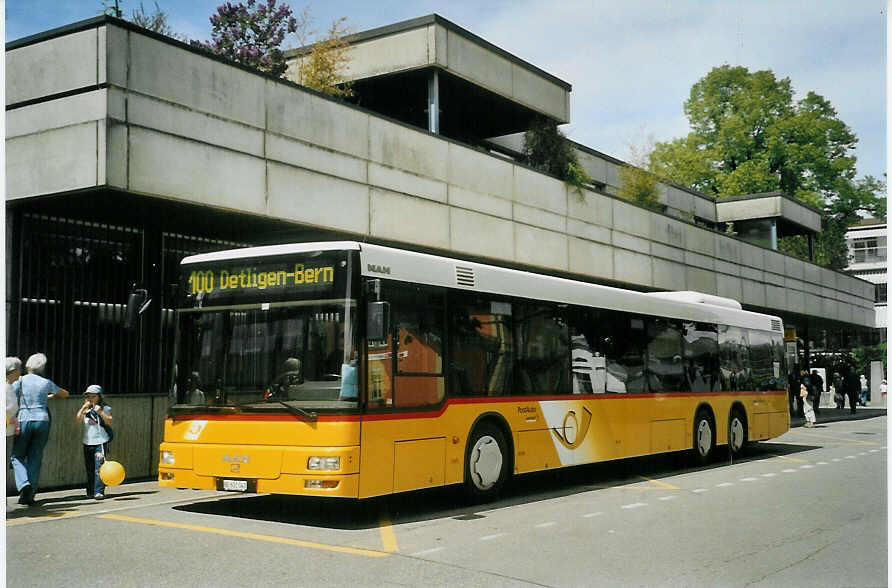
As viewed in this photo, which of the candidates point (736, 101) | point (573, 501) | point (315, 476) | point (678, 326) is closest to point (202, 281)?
point (315, 476)

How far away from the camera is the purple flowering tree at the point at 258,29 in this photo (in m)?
18.5

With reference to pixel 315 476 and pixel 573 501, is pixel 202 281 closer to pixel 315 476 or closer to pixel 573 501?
pixel 315 476

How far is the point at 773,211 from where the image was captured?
1479 inches

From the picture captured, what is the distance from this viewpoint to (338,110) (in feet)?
52.7

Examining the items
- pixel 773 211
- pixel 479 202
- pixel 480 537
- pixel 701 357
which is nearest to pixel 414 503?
pixel 480 537

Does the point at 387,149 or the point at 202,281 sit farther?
the point at 387,149

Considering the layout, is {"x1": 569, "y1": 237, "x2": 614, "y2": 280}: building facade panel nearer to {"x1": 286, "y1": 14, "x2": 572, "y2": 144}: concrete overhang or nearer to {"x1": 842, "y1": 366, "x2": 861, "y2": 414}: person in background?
{"x1": 286, "y1": 14, "x2": 572, "y2": 144}: concrete overhang

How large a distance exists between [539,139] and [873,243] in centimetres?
Result: 1578

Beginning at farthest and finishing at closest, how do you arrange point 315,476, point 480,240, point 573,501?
point 480,240 → point 573,501 → point 315,476

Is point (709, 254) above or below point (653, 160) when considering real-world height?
below

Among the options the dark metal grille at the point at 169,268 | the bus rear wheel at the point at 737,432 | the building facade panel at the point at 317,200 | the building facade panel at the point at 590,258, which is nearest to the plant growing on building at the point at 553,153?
the building facade panel at the point at 590,258

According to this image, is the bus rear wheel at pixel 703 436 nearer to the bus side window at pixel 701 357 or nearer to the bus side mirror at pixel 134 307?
the bus side window at pixel 701 357

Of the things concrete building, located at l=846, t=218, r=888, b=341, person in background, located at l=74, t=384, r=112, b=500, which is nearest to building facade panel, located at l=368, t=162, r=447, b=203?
person in background, located at l=74, t=384, r=112, b=500

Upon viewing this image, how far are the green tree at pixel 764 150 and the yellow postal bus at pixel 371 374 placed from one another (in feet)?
14.1
